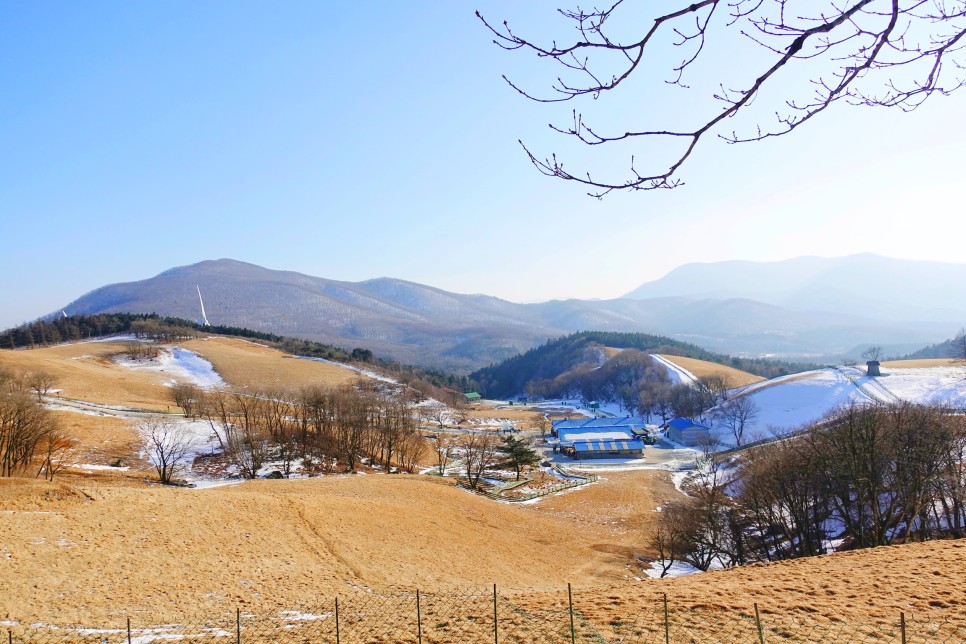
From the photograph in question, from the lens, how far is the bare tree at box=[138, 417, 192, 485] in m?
32.7

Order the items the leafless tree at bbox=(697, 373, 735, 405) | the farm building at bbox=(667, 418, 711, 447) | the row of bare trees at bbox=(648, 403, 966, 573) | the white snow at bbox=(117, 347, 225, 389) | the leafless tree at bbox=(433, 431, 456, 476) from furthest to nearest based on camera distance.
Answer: the leafless tree at bbox=(697, 373, 735, 405) → the white snow at bbox=(117, 347, 225, 389) → the farm building at bbox=(667, 418, 711, 447) → the leafless tree at bbox=(433, 431, 456, 476) → the row of bare trees at bbox=(648, 403, 966, 573)

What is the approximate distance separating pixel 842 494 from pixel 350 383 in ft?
205

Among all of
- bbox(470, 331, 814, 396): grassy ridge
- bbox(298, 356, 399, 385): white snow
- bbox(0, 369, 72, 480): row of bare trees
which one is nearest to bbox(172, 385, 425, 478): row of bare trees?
bbox(0, 369, 72, 480): row of bare trees

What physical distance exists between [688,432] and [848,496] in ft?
164

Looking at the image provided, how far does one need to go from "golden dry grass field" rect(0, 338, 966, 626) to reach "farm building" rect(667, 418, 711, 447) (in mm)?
40480

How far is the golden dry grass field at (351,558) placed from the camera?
8.76 meters

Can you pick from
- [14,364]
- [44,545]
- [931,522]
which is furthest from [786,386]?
[14,364]

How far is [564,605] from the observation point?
350 inches

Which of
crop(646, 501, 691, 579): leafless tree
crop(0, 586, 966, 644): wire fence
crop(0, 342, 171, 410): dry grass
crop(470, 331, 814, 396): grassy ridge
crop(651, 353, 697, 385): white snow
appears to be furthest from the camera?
crop(470, 331, 814, 396): grassy ridge

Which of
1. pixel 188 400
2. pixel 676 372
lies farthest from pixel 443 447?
pixel 676 372

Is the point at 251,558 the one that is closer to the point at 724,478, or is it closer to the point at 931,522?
the point at 931,522

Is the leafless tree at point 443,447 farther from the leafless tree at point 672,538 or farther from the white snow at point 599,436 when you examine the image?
the leafless tree at point 672,538

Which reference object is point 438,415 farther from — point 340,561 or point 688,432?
point 340,561

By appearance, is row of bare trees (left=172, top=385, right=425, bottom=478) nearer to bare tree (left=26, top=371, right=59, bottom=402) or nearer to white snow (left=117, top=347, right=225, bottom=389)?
bare tree (left=26, top=371, right=59, bottom=402)
